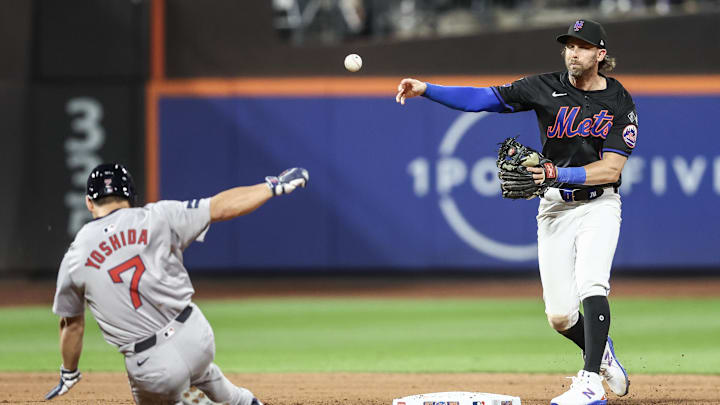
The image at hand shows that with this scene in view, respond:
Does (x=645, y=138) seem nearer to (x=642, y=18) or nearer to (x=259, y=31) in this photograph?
(x=642, y=18)

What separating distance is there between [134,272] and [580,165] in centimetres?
258

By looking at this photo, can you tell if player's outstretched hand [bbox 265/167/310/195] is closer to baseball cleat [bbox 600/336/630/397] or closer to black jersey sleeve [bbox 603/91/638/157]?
black jersey sleeve [bbox 603/91/638/157]

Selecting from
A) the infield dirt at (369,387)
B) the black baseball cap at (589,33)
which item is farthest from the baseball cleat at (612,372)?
the black baseball cap at (589,33)

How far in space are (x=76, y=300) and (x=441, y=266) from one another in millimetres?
10133

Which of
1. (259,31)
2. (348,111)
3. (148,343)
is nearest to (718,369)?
(148,343)

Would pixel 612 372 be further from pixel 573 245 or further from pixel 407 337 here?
pixel 407 337

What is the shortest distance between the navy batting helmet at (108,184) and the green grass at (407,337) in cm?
346

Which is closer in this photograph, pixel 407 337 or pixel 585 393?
pixel 585 393

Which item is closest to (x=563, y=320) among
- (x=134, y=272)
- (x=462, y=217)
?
(x=134, y=272)

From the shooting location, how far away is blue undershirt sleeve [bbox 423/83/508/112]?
5.65 m

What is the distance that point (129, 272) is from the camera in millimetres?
4363

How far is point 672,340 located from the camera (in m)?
9.25

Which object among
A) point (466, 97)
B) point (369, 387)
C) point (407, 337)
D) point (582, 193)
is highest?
point (466, 97)

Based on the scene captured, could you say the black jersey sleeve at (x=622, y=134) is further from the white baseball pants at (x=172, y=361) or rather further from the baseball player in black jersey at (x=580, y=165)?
the white baseball pants at (x=172, y=361)
